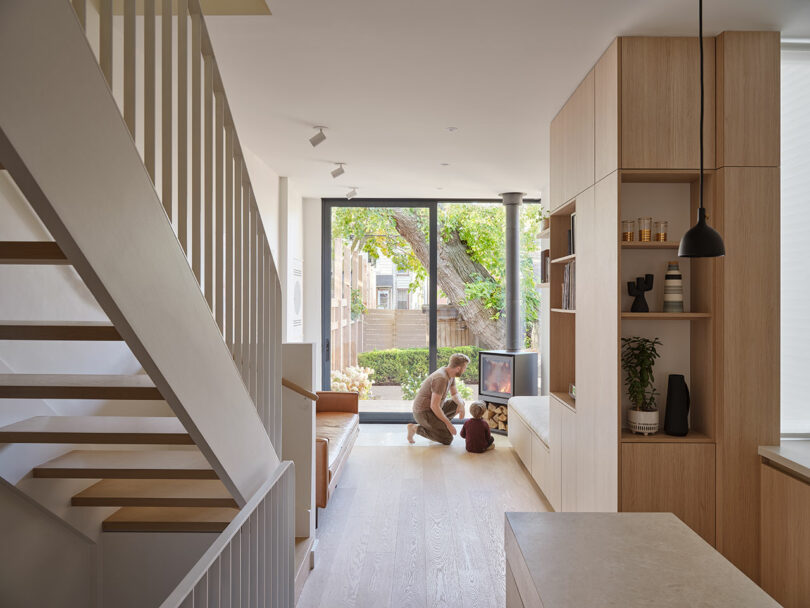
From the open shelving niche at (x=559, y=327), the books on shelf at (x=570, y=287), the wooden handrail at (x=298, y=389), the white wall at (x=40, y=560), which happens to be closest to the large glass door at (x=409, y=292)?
the open shelving niche at (x=559, y=327)

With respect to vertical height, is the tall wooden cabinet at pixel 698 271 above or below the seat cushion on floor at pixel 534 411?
above

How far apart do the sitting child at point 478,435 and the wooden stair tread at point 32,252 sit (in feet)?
14.8

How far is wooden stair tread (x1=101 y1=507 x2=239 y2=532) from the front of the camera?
250 cm

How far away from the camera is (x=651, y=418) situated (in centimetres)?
264

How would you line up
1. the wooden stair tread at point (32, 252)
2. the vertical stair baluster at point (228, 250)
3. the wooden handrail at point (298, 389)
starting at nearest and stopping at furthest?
the wooden stair tread at point (32, 252)
the vertical stair baluster at point (228, 250)
the wooden handrail at point (298, 389)

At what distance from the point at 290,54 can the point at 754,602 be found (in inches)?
110

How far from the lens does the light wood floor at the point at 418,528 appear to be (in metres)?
2.86

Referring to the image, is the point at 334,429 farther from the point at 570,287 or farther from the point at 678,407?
the point at 678,407

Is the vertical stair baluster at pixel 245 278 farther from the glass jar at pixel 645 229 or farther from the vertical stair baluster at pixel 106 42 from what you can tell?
the glass jar at pixel 645 229

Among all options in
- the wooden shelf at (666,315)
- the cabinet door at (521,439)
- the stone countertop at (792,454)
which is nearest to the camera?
the stone countertop at (792,454)

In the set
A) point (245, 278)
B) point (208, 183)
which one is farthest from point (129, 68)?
point (245, 278)

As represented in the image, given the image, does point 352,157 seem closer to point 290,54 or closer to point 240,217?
point 290,54

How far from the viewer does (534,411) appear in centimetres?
491

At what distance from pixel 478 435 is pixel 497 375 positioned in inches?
39.0
